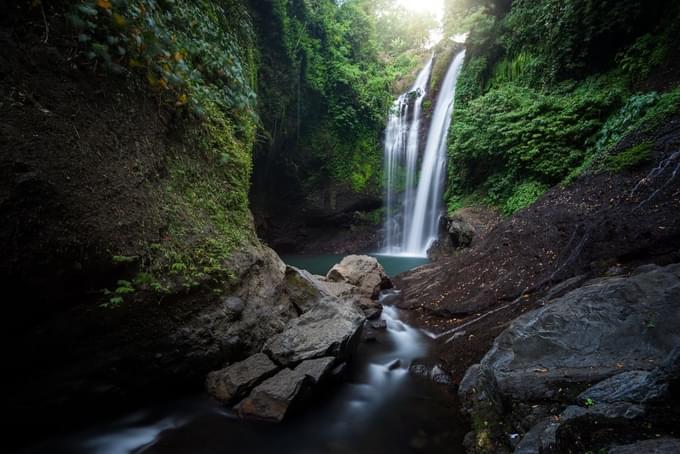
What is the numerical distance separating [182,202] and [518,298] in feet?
14.9

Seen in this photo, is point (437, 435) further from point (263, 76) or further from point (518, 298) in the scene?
point (263, 76)

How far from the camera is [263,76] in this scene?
11102mm

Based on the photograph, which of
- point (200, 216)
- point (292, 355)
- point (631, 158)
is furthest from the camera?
point (631, 158)

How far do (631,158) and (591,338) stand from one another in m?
4.18

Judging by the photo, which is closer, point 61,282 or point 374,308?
point 61,282

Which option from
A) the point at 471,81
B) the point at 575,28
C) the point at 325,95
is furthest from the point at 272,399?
the point at 471,81

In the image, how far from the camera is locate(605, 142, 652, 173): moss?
4.91 meters

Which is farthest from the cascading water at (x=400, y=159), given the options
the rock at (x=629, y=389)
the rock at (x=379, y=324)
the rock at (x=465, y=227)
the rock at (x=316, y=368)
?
the rock at (x=629, y=389)

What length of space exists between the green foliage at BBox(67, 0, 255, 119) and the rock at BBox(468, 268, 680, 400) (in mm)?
4242

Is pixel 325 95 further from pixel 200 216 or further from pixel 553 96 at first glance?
pixel 200 216

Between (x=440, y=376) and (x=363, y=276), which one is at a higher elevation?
(x=363, y=276)

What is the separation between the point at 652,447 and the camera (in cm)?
140

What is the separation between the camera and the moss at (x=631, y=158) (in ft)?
16.1

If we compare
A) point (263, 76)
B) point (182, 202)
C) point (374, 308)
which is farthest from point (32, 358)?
point (263, 76)
